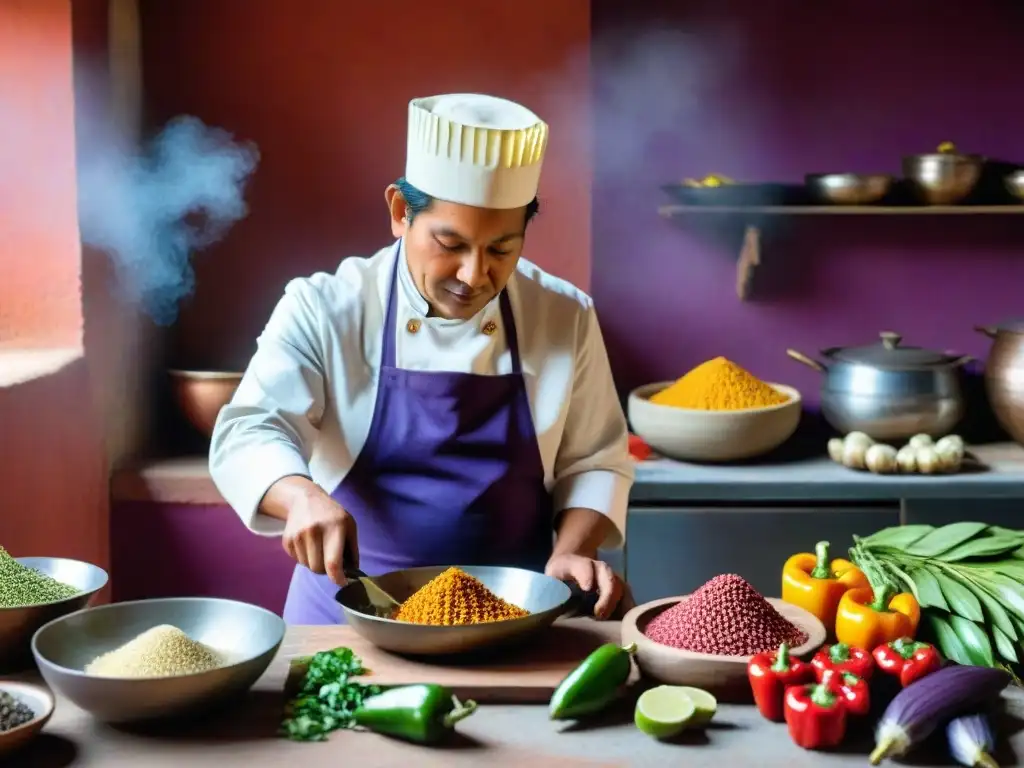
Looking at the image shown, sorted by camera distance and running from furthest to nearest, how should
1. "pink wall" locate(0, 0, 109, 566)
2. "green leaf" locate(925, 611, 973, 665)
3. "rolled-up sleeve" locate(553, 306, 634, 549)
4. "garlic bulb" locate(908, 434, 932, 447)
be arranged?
"garlic bulb" locate(908, 434, 932, 447), "pink wall" locate(0, 0, 109, 566), "rolled-up sleeve" locate(553, 306, 634, 549), "green leaf" locate(925, 611, 973, 665)

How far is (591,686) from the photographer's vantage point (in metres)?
1.44

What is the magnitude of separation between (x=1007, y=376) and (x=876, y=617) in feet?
6.38

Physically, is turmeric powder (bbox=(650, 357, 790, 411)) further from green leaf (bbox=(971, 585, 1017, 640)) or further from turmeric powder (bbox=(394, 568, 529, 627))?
turmeric powder (bbox=(394, 568, 529, 627))

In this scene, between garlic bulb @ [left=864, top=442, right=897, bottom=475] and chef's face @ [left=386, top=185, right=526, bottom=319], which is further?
garlic bulb @ [left=864, top=442, right=897, bottom=475]

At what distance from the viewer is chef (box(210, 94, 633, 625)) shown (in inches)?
76.9

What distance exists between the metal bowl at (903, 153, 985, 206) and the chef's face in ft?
6.29

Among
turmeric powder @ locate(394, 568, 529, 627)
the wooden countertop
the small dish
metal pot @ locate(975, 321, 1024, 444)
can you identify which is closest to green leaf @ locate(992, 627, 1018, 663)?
turmeric powder @ locate(394, 568, 529, 627)

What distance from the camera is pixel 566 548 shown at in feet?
6.70

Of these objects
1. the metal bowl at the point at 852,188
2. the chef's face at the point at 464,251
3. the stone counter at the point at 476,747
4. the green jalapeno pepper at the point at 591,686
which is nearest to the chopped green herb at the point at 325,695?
the stone counter at the point at 476,747

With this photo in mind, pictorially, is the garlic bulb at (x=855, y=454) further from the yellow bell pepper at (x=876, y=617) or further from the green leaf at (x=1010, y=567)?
the yellow bell pepper at (x=876, y=617)

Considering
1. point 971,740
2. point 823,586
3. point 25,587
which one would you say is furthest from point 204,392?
point 971,740

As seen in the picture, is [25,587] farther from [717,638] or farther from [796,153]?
[796,153]

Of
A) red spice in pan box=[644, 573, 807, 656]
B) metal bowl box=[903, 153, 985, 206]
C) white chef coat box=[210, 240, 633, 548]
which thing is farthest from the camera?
metal bowl box=[903, 153, 985, 206]

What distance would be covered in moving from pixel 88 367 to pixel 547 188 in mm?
1423
